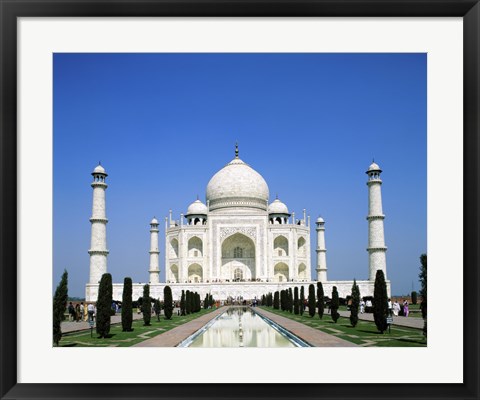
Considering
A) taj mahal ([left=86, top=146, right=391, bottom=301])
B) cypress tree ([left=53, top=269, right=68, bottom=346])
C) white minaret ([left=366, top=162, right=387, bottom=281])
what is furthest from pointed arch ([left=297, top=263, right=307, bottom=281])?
cypress tree ([left=53, top=269, right=68, bottom=346])

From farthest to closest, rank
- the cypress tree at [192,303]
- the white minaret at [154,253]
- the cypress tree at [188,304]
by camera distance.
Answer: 1. the white minaret at [154,253]
2. the cypress tree at [192,303]
3. the cypress tree at [188,304]

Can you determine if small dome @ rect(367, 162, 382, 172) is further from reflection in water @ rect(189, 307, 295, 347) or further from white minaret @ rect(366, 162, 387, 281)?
reflection in water @ rect(189, 307, 295, 347)

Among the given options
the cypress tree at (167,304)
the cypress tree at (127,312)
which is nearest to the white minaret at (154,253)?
the cypress tree at (167,304)

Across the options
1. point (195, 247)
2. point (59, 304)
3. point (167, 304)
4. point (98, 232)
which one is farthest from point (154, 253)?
point (59, 304)

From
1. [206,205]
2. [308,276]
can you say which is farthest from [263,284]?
[206,205]

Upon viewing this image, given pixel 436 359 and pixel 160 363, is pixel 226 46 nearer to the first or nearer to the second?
pixel 160 363

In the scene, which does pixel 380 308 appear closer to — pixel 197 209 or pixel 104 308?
pixel 104 308

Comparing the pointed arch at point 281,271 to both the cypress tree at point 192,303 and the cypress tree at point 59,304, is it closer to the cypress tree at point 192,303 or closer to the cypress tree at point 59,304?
the cypress tree at point 192,303
